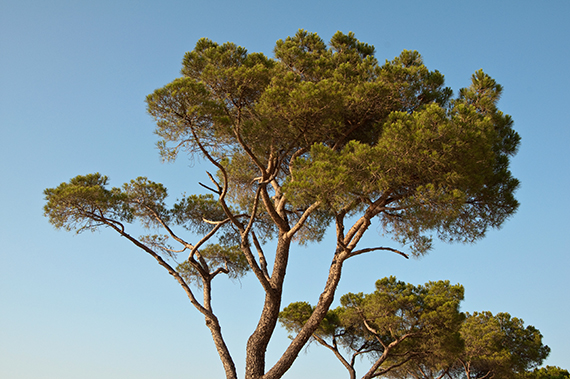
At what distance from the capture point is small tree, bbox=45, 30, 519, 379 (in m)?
6.54

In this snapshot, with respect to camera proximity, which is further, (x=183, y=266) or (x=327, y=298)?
(x=183, y=266)

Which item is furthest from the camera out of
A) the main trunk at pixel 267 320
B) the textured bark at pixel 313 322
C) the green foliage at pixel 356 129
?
the main trunk at pixel 267 320

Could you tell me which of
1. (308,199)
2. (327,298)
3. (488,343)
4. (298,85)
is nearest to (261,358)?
(327,298)

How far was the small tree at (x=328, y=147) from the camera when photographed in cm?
654

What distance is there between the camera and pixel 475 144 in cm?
655

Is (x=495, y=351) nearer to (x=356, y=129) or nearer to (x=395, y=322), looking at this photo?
(x=395, y=322)

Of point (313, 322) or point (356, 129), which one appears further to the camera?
point (356, 129)

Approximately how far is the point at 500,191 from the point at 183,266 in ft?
20.0

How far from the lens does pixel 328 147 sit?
6.75 m

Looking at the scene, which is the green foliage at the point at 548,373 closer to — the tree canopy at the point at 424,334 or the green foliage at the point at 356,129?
the tree canopy at the point at 424,334

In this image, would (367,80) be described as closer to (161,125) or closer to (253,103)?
(253,103)

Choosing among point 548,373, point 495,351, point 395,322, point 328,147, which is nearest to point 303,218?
point 328,147

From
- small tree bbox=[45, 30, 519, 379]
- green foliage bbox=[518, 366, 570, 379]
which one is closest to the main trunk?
small tree bbox=[45, 30, 519, 379]

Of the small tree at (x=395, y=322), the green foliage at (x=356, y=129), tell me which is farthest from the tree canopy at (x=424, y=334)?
the green foliage at (x=356, y=129)
